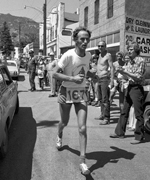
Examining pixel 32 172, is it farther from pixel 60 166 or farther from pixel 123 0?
pixel 123 0

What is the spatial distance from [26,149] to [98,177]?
150 cm

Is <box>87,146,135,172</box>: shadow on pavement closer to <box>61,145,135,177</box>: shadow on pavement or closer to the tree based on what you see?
<box>61,145,135,177</box>: shadow on pavement

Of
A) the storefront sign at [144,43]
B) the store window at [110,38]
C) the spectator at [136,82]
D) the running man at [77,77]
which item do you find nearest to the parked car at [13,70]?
the store window at [110,38]

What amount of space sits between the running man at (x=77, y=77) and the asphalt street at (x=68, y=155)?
41 cm

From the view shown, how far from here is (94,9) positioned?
18750mm

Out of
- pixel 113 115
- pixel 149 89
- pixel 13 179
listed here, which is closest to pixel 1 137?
pixel 13 179

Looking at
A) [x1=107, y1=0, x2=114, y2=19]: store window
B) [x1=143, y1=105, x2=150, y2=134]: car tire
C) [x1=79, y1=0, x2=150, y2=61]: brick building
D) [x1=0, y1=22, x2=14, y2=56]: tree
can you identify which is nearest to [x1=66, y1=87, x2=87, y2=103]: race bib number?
[x1=143, y1=105, x2=150, y2=134]: car tire

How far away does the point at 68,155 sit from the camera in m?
3.71

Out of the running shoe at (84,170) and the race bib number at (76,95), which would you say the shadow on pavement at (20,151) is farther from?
the race bib number at (76,95)

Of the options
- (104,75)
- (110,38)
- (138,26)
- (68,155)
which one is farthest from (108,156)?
(110,38)

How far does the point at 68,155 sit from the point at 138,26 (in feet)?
17.4

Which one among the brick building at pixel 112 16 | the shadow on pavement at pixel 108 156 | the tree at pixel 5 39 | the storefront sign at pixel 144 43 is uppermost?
the tree at pixel 5 39

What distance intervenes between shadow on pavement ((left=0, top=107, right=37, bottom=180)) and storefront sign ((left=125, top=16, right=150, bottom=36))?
4171 millimetres

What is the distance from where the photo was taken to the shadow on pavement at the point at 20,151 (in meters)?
3.11
